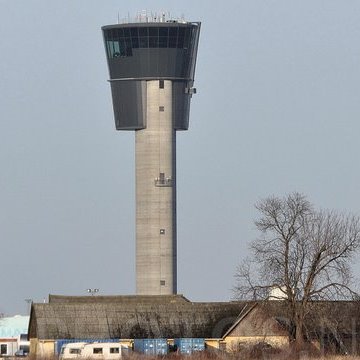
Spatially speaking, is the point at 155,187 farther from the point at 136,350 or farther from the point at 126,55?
the point at 136,350

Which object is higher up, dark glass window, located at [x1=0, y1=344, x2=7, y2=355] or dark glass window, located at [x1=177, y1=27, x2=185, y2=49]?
dark glass window, located at [x1=177, y1=27, x2=185, y2=49]

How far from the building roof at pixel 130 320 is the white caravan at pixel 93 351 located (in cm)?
1324

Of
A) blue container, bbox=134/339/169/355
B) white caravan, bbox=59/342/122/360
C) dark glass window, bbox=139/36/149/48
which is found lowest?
white caravan, bbox=59/342/122/360

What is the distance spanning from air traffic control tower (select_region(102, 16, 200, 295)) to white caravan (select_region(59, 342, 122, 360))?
188 feet

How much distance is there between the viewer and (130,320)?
323ft

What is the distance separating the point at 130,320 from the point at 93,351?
1699 cm

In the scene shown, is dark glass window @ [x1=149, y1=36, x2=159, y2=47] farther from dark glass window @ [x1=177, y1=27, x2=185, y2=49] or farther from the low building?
the low building

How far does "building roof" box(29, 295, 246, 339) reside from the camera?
97.1 metres

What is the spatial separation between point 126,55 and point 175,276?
833 inches

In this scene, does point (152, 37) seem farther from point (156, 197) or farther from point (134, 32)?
point (156, 197)

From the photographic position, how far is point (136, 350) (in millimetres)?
93500

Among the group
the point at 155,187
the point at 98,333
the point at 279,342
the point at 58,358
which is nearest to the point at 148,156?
the point at 155,187

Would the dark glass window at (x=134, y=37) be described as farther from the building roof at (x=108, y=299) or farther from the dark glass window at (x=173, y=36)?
the building roof at (x=108, y=299)

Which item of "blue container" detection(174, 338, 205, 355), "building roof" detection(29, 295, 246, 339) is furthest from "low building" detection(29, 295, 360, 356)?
"blue container" detection(174, 338, 205, 355)
